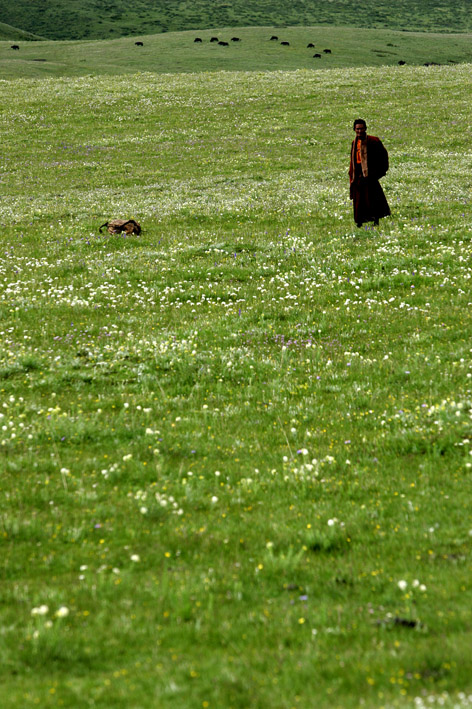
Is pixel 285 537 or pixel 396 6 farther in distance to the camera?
pixel 396 6

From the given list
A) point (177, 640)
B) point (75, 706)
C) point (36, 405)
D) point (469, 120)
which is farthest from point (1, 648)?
point (469, 120)

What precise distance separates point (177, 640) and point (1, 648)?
1371 millimetres

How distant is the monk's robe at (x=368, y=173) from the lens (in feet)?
65.7

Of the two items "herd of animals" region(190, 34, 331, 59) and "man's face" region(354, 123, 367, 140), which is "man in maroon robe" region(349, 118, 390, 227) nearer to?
"man's face" region(354, 123, 367, 140)

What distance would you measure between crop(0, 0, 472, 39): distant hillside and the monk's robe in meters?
135

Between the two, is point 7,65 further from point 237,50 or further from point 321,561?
point 321,561

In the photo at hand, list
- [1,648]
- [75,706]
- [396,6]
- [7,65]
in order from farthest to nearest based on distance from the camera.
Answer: [396,6]
[7,65]
[1,648]
[75,706]

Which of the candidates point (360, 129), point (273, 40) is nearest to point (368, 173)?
point (360, 129)

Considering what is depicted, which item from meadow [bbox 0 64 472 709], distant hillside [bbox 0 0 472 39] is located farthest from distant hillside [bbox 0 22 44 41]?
meadow [bbox 0 64 472 709]

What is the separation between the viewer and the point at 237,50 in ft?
304

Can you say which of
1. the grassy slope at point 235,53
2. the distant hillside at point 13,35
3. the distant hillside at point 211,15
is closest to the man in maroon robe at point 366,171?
the grassy slope at point 235,53

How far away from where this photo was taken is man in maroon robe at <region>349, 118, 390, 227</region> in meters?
20.0

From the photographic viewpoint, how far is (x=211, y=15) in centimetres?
15038

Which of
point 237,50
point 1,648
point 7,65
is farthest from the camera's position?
point 237,50
